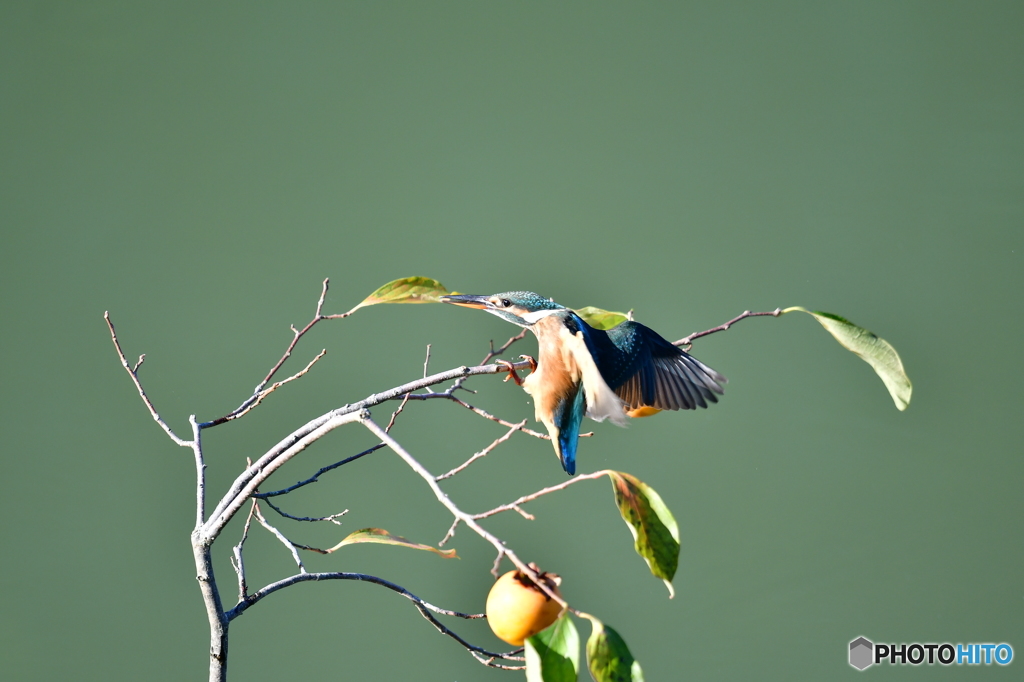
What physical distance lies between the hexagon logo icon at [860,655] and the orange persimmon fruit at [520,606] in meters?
1.18

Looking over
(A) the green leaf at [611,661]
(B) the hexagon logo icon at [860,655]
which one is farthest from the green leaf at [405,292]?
(B) the hexagon logo icon at [860,655]

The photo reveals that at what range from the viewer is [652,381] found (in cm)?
112

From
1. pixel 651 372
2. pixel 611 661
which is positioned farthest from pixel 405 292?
pixel 611 661

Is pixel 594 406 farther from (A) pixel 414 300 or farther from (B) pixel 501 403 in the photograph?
(B) pixel 501 403

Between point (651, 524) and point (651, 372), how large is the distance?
36cm

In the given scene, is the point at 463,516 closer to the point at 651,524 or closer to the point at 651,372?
the point at 651,524

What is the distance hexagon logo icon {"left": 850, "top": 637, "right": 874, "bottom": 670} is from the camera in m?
1.74

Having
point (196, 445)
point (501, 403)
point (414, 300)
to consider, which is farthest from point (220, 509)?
point (501, 403)

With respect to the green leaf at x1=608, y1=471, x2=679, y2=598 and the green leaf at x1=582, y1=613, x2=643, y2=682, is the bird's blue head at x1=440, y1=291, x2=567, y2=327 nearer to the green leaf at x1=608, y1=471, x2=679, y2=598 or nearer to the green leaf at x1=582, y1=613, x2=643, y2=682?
the green leaf at x1=608, y1=471, x2=679, y2=598

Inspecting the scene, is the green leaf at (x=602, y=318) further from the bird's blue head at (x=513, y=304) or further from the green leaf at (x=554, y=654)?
the green leaf at (x=554, y=654)

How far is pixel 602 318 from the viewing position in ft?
3.77

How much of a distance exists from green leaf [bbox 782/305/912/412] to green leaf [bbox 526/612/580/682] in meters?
0.50

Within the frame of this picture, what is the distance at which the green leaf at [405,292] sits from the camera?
98 cm

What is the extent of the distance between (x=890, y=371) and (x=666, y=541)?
0.40 meters
